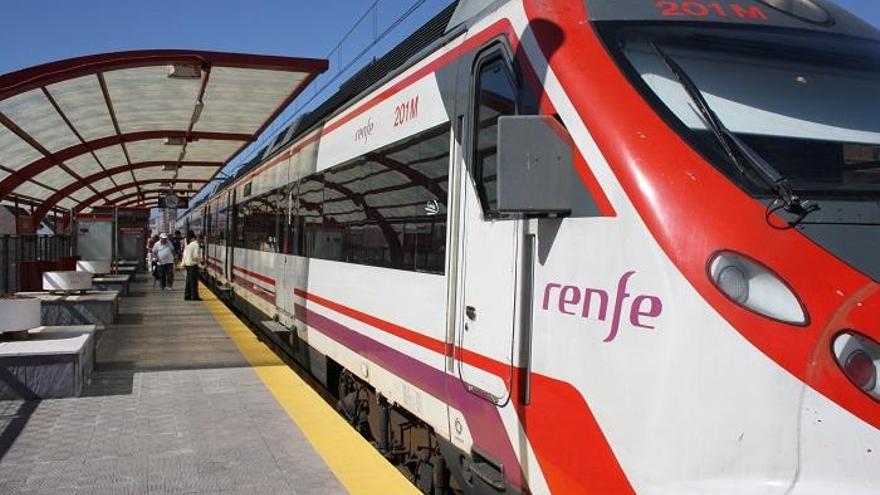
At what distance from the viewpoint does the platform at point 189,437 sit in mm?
4449

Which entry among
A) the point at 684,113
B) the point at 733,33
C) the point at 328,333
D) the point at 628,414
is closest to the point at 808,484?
Result: the point at 628,414

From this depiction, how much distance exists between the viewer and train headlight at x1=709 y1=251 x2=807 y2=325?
8.32ft

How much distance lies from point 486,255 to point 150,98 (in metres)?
9.27

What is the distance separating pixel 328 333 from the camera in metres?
7.06

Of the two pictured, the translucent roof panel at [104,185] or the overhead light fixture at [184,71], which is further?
the translucent roof panel at [104,185]

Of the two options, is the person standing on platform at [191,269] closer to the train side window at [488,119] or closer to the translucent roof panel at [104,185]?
the translucent roof panel at [104,185]

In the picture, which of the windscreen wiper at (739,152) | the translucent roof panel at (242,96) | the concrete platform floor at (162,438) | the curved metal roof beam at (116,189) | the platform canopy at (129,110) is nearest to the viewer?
the windscreen wiper at (739,152)

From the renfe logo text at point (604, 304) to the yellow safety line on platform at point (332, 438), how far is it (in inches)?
62.8

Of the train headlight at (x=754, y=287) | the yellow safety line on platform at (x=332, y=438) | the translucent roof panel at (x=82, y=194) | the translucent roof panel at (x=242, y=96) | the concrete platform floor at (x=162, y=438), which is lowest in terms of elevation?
the concrete platform floor at (x=162, y=438)

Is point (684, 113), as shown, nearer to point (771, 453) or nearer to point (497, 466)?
point (771, 453)

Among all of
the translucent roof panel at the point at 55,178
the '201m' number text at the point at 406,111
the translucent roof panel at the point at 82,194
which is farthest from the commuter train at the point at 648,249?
the translucent roof panel at the point at 82,194

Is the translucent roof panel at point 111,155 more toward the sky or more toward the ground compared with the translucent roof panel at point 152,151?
more toward the ground

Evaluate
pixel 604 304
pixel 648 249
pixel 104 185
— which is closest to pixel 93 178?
pixel 104 185

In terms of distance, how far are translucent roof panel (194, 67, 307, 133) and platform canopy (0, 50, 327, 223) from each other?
1 cm
